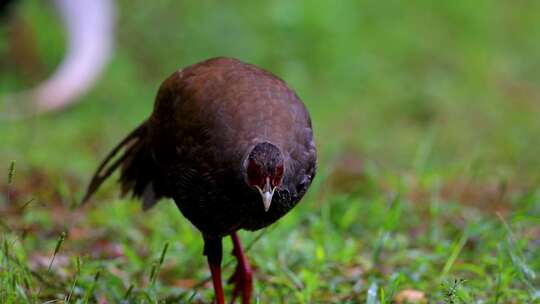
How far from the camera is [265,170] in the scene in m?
3.46

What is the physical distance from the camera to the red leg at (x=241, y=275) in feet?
13.5

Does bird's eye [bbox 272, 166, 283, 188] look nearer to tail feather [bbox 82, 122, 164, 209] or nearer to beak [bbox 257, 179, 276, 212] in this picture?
beak [bbox 257, 179, 276, 212]

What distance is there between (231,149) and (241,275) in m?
0.82

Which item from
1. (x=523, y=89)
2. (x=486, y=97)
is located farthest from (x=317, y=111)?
(x=523, y=89)

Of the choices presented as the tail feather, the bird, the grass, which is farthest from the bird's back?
the tail feather

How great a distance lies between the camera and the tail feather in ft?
14.9

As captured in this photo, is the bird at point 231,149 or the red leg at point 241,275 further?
the red leg at point 241,275

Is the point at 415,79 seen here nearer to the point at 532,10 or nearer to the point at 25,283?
the point at 532,10

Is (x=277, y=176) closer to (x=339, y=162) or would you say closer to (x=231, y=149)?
(x=231, y=149)

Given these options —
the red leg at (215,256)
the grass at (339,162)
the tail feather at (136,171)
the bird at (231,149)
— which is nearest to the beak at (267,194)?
the bird at (231,149)

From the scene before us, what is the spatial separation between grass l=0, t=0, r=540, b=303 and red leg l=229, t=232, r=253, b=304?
0.35ft

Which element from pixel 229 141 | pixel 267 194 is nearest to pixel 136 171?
pixel 229 141

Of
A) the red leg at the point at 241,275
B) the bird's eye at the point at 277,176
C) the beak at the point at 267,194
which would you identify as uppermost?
the bird's eye at the point at 277,176

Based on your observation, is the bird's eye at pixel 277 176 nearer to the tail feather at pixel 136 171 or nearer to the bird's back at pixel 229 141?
the bird's back at pixel 229 141
